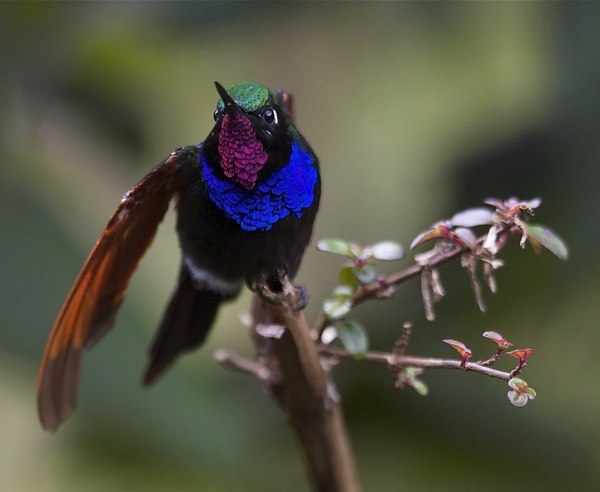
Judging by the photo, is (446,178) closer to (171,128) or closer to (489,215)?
(171,128)

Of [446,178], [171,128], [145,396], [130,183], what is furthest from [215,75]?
[145,396]

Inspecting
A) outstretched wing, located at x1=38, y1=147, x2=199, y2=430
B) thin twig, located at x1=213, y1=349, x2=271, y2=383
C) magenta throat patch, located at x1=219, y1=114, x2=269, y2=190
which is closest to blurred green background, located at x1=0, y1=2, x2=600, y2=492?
outstretched wing, located at x1=38, y1=147, x2=199, y2=430

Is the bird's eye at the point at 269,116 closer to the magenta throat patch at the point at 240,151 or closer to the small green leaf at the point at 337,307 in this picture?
the magenta throat patch at the point at 240,151

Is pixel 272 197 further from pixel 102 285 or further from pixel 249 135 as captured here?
pixel 102 285

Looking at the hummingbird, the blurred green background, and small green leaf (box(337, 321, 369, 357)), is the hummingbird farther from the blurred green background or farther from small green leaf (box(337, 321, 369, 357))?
the blurred green background

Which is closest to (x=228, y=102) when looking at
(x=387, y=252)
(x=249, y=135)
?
(x=249, y=135)
